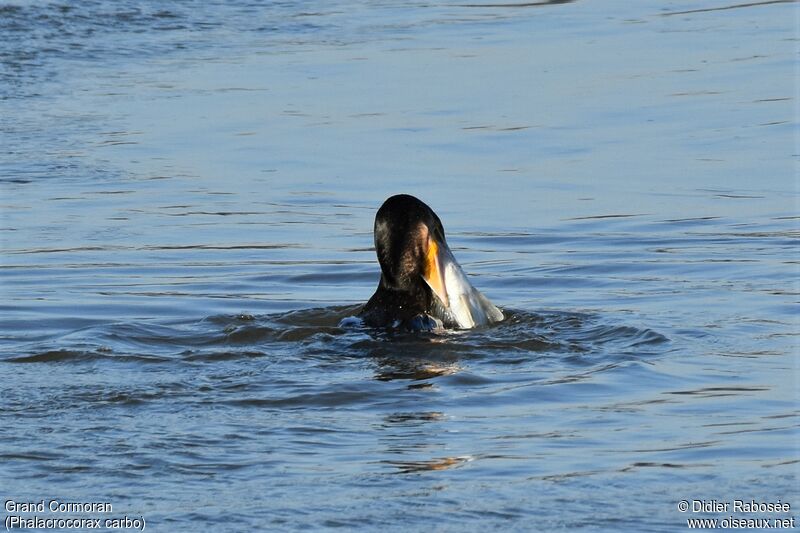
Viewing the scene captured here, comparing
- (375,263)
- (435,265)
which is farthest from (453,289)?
(375,263)

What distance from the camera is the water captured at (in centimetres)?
632

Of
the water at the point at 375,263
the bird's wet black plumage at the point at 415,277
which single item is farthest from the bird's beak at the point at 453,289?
the water at the point at 375,263

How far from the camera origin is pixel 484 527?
5691mm

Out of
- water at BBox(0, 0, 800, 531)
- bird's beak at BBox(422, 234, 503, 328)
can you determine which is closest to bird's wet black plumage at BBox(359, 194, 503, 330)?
bird's beak at BBox(422, 234, 503, 328)

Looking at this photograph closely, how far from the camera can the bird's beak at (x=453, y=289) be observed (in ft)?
29.5

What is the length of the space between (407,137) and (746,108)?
10.4 ft

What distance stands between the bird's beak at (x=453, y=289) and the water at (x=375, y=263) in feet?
0.38

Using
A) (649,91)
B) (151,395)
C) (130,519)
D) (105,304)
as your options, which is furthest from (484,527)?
(649,91)

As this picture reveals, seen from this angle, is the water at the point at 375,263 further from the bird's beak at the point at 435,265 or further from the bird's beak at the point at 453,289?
the bird's beak at the point at 435,265

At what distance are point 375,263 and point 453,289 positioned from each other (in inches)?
86.6

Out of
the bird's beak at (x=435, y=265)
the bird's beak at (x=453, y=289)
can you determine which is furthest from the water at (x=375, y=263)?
the bird's beak at (x=435, y=265)

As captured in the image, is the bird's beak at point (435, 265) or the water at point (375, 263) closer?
the water at point (375, 263)

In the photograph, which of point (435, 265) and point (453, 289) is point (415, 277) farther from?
point (453, 289)

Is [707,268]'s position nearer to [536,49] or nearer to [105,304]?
[105,304]
